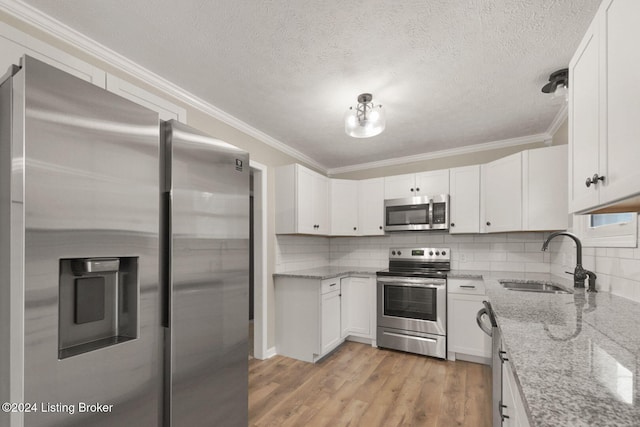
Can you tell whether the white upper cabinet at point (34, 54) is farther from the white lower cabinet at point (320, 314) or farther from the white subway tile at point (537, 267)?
the white subway tile at point (537, 267)

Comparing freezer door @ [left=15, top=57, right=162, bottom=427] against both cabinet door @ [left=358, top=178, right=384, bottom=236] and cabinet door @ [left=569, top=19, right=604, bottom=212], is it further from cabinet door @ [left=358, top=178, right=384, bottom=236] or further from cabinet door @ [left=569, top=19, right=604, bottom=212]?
cabinet door @ [left=358, top=178, right=384, bottom=236]

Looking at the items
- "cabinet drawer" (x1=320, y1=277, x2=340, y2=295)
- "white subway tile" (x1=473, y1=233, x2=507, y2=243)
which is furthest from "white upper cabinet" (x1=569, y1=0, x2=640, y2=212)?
"white subway tile" (x1=473, y1=233, x2=507, y2=243)

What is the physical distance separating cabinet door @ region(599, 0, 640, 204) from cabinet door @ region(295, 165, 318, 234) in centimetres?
270

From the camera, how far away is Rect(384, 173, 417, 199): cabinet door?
3832 mm

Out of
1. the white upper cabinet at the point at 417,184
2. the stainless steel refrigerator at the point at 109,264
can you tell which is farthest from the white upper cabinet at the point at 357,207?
the stainless steel refrigerator at the point at 109,264

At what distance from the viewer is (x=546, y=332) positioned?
1.03 m

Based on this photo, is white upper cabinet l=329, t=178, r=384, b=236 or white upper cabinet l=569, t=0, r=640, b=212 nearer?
white upper cabinet l=569, t=0, r=640, b=212

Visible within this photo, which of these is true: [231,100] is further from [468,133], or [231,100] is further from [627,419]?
[627,419]

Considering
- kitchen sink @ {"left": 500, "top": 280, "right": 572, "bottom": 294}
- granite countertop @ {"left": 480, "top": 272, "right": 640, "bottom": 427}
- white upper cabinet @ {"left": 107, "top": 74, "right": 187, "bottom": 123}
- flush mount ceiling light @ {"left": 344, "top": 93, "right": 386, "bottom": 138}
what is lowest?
kitchen sink @ {"left": 500, "top": 280, "right": 572, "bottom": 294}

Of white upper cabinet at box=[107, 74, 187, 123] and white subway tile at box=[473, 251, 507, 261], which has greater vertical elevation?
white upper cabinet at box=[107, 74, 187, 123]

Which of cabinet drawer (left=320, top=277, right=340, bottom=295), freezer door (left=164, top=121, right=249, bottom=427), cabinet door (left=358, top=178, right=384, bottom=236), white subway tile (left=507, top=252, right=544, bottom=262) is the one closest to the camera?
freezer door (left=164, top=121, right=249, bottom=427)

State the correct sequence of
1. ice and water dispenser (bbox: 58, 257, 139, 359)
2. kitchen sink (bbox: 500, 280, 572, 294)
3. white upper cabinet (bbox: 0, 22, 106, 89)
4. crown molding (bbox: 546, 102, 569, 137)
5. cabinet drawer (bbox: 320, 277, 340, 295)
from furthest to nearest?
cabinet drawer (bbox: 320, 277, 340, 295) → crown molding (bbox: 546, 102, 569, 137) → kitchen sink (bbox: 500, 280, 572, 294) → white upper cabinet (bbox: 0, 22, 106, 89) → ice and water dispenser (bbox: 58, 257, 139, 359)

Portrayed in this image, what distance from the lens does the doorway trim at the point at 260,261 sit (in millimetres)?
3254

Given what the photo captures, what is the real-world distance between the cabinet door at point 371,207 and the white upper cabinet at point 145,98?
8.10 ft
